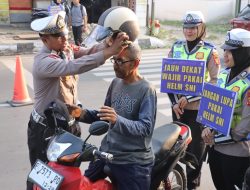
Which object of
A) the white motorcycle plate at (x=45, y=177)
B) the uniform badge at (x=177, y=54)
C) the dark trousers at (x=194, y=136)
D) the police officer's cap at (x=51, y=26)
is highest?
the police officer's cap at (x=51, y=26)

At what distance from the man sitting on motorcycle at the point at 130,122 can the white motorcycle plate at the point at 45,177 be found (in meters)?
0.47

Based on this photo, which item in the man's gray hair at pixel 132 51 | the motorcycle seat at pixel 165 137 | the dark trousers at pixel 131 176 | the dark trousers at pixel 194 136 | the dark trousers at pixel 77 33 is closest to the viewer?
the man's gray hair at pixel 132 51

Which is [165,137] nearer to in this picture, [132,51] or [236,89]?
[236,89]

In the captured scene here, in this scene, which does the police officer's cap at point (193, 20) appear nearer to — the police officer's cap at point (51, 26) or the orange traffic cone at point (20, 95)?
the police officer's cap at point (51, 26)

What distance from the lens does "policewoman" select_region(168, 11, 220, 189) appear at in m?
4.09

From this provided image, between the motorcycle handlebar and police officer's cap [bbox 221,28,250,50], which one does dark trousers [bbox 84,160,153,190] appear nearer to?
the motorcycle handlebar

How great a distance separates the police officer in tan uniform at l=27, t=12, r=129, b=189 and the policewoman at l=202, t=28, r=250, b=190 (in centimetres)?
102

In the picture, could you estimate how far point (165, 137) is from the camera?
3496 millimetres

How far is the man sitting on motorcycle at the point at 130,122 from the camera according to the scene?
2758mm

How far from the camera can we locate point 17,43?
1324 centimetres

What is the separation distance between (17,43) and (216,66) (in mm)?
10210

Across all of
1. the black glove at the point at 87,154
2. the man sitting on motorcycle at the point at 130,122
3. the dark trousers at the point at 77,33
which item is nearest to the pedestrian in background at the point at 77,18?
the dark trousers at the point at 77,33

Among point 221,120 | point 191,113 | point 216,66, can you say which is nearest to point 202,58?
point 216,66

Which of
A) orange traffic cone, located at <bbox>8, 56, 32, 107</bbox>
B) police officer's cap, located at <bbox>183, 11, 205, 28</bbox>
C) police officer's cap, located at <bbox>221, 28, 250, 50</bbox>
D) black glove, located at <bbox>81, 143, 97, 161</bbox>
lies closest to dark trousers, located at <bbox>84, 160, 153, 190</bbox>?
black glove, located at <bbox>81, 143, 97, 161</bbox>
